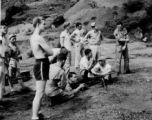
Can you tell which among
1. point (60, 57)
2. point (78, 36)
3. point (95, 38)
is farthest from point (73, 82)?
point (78, 36)

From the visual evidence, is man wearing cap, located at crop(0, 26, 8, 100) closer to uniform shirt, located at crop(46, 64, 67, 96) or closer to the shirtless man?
uniform shirt, located at crop(46, 64, 67, 96)

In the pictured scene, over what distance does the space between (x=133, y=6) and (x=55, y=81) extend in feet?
56.6

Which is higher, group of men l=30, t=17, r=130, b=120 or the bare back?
the bare back

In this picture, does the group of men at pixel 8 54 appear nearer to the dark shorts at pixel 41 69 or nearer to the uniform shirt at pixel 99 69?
the dark shorts at pixel 41 69

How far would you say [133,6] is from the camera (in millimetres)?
22531

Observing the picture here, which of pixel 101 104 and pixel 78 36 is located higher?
pixel 78 36

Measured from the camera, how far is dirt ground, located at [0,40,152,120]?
18.7 feet

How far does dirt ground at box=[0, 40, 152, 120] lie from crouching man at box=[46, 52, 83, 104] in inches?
7.6

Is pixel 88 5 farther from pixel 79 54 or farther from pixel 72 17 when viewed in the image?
pixel 79 54

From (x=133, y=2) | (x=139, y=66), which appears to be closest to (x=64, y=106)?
(x=139, y=66)

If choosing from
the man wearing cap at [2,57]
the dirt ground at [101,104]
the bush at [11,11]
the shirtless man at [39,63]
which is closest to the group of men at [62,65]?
the shirtless man at [39,63]

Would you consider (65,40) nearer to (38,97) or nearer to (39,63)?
(39,63)

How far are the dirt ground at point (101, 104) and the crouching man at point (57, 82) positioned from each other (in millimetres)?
192

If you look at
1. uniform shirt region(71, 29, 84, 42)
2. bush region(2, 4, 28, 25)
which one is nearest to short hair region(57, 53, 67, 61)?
uniform shirt region(71, 29, 84, 42)
